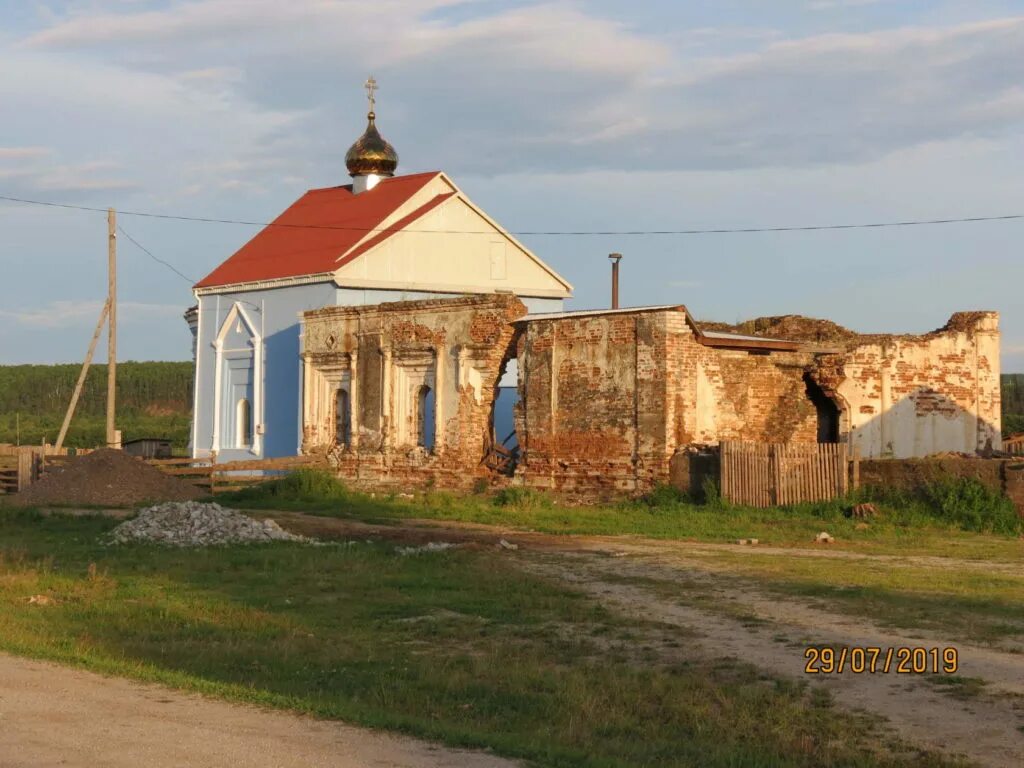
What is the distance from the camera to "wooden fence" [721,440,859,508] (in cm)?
2367

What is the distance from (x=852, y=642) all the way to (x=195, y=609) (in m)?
6.50

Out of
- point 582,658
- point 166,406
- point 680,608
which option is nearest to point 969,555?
point 680,608

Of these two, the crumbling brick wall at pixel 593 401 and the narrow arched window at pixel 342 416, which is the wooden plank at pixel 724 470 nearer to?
the crumbling brick wall at pixel 593 401

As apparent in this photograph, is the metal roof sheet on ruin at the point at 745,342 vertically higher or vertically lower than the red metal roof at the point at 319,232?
lower

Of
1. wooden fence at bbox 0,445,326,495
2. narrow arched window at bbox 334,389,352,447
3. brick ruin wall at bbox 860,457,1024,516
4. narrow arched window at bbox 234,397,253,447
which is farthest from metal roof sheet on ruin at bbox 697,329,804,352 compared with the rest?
narrow arched window at bbox 234,397,253,447

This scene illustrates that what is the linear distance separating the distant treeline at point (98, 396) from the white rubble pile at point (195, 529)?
190 feet

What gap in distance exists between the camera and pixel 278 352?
37656 mm

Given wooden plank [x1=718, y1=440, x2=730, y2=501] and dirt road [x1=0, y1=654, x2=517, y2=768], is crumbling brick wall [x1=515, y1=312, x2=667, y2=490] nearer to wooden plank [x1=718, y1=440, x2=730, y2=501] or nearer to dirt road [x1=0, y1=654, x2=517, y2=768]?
wooden plank [x1=718, y1=440, x2=730, y2=501]

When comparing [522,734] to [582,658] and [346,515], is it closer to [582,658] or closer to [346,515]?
[582,658]

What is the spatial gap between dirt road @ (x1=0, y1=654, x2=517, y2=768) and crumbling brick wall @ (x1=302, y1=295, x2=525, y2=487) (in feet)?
67.2

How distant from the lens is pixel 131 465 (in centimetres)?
3006

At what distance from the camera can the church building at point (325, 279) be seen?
36906 mm

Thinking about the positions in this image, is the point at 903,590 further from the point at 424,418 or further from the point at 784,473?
the point at 424,418
